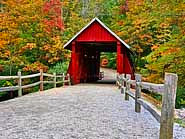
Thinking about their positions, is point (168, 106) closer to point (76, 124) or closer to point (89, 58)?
point (76, 124)

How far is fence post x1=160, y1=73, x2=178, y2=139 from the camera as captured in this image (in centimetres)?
396

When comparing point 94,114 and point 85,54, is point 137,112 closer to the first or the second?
point 94,114

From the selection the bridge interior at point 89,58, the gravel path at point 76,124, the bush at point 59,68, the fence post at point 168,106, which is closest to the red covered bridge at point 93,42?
the bridge interior at point 89,58

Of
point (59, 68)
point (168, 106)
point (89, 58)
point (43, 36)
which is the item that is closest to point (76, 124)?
point (168, 106)

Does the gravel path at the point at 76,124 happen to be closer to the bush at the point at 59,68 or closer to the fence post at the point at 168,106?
the fence post at the point at 168,106

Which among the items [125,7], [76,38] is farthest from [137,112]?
[125,7]

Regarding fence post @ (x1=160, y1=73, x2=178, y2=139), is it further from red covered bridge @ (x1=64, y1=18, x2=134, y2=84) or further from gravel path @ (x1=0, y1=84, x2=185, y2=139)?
red covered bridge @ (x1=64, y1=18, x2=134, y2=84)

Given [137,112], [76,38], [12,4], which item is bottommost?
[137,112]

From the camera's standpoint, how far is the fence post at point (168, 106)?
3955 millimetres

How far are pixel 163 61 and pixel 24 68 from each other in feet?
36.1

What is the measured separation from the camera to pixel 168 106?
157 inches

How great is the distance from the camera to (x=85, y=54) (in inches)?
987

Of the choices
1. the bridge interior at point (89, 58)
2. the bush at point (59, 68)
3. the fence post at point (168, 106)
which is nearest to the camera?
the fence post at point (168, 106)

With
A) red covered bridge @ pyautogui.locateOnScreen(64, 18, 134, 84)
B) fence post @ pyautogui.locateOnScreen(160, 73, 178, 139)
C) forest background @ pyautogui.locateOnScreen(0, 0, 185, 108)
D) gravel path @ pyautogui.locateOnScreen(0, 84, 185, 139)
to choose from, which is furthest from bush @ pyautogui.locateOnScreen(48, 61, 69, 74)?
fence post @ pyautogui.locateOnScreen(160, 73, 178, 139)
